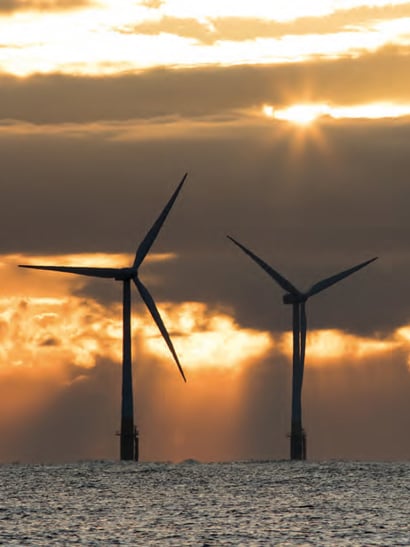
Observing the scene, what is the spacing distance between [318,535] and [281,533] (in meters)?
6.14

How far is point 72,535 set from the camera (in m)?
191

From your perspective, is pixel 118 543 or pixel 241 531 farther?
pixel 241 531

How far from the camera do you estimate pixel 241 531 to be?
651 feet

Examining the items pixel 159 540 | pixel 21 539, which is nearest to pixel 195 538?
pixel 159 540

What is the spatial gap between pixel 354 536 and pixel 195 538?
47.6 feet

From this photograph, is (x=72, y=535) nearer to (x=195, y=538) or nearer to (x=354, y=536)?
(x=195, y=538)

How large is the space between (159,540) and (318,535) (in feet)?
47.9

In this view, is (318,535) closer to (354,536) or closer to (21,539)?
(354,536)

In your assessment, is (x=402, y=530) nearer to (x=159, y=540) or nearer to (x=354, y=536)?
(x=354, y=536)

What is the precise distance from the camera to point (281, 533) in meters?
194

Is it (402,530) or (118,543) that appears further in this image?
(402,530)

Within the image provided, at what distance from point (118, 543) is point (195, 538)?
9.39 meters

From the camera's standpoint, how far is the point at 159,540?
609ft

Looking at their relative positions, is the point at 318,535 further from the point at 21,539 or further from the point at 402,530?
the point at 21,539
